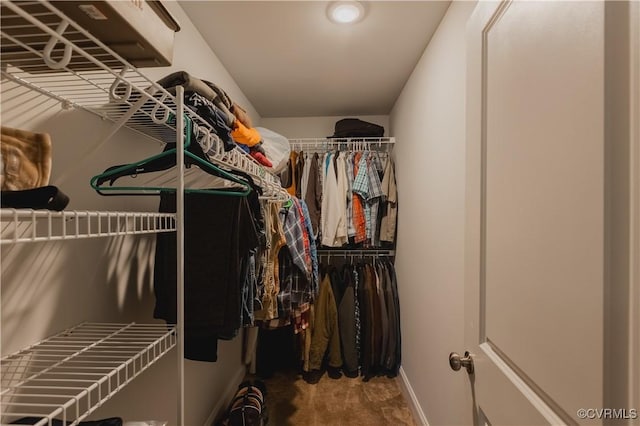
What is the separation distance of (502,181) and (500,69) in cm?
27

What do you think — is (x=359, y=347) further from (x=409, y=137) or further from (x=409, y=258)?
(x=409, y=137)

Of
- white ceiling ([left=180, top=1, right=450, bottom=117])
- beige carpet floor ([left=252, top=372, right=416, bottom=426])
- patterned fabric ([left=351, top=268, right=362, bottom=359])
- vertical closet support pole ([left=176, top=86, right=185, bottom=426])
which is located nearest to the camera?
vertical closet support pole ([left=176, top=86, right=185, bottom=426])

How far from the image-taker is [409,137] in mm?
2143

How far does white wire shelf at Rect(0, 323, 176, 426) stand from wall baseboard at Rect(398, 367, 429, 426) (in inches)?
64.6

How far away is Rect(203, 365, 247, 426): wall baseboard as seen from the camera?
178 cm

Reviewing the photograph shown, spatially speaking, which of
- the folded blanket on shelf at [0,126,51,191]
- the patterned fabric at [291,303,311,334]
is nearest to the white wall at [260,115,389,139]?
the patterned fabric at [291,303,311,334]

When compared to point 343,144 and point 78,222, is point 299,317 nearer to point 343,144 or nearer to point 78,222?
point 78,222

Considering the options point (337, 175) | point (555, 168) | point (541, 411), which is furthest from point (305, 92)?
point (541, 411)

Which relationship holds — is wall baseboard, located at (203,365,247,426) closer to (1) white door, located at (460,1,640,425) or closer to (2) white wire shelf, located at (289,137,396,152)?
(1) white door, located at (460,1,640,425)

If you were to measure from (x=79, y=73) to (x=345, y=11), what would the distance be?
1.13 m

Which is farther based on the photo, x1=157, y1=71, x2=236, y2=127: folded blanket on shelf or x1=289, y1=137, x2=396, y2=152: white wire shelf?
x1=289, y1=137, x2=396, y2=152: white wire shelf

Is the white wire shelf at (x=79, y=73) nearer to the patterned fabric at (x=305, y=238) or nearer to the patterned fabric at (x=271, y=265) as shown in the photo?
the patterned fabric at (x=271, y=265)

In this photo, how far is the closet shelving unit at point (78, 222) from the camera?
50 centimetres

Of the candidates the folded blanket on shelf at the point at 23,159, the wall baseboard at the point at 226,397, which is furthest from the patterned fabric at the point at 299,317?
the folded blanket on shelf at the point at 23,159
